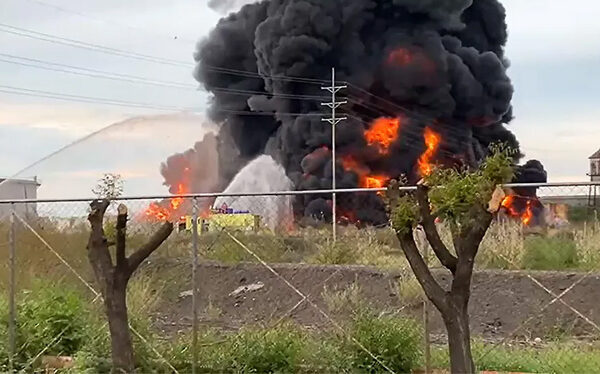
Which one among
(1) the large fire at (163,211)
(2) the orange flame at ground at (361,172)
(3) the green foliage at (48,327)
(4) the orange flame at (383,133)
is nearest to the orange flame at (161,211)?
(1) the large fire at (163,211)

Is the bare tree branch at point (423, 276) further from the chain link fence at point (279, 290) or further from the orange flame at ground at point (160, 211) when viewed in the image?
the orange flame at ground at point (160, 211)

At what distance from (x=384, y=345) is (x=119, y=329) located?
106 inches

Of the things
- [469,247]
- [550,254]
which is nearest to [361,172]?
[550,254]

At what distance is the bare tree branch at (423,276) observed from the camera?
694 cm

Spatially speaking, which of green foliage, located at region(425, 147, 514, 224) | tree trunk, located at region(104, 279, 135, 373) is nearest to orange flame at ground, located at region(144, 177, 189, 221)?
tree trunk, located at region(104, 279, 135, 373)

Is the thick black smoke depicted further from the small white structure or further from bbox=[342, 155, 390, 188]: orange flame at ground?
the small white structure

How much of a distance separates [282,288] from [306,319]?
2788 mm

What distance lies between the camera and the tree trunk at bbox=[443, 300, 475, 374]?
6855 mm

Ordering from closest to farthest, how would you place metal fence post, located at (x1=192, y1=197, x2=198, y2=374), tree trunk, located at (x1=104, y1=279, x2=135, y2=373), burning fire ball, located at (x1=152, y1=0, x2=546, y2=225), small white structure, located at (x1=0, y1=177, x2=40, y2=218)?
tree trunk, located at (x1=104, y1=279, x2=135, y2=373), metal fence post, located at (x1=192, y1=197, x2=198, y2=374), small white structure, located at (x1=0, y1=177, x2=40, y2=218), burning fire ball, located at (x1=152, y1=0, x2=546, y2=225)

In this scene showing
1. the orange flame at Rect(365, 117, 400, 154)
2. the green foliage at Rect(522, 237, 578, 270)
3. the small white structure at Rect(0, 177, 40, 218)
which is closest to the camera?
the green foliage at Rect(522, 237, 578, 270)

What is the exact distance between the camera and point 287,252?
14.8 m

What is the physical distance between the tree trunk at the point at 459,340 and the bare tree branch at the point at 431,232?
368mm

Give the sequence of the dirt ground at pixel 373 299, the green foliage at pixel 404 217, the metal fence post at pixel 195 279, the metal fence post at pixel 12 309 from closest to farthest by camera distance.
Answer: the green foliage at pixel 404 217
the metal fence post at pixel 195 279
the metal fence post at pixel 12 309
the dirt ground at pixel 373 299

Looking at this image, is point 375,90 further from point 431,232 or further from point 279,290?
point 431,232
